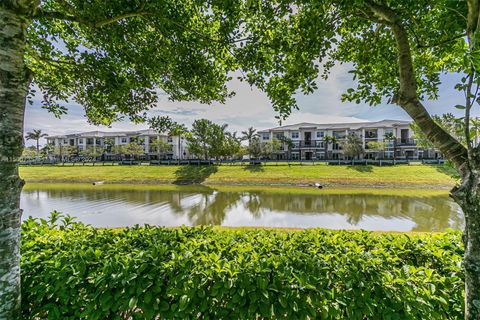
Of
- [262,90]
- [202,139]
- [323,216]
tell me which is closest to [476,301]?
[262,90]

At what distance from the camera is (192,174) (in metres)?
32.8

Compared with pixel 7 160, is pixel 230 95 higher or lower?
higher

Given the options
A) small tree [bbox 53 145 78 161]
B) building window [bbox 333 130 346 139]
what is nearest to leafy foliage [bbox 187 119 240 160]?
building window [bbox 333 130 346 139]

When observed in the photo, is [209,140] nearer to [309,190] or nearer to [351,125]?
[309,190]

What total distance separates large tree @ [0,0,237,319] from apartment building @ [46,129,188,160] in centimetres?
5676

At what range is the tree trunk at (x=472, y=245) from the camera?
2.19 meters

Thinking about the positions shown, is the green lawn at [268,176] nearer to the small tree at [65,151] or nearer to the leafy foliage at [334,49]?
the leafy foliage at [334,49]

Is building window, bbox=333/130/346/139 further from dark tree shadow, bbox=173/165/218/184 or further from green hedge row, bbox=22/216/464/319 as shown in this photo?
green hedge row, bbox=22/216/464/319

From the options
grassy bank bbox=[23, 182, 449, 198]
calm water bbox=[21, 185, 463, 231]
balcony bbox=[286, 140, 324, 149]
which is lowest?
grassy bank bbox=[23, 182, 449, 198]

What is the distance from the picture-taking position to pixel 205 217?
13.6 metres

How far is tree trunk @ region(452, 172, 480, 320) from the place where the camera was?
7.20ft

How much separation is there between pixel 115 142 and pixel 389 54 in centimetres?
7833

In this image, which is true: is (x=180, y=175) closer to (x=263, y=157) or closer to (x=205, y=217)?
(x=205, y=217)

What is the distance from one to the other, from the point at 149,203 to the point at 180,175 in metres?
15.3
